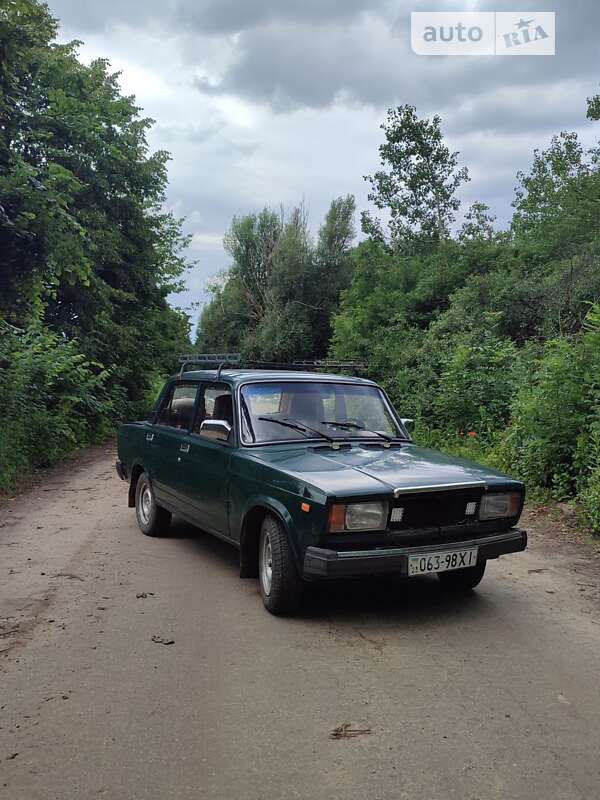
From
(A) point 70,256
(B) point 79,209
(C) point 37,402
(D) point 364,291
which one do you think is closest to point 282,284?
(D) point 364,291

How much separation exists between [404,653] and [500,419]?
359 inches

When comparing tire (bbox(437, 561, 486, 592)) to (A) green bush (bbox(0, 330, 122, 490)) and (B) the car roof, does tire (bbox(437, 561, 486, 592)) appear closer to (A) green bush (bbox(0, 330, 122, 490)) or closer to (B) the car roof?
(B) the car roof

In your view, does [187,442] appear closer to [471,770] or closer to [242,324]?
[471,770]

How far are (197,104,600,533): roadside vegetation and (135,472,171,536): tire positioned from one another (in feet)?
15.3

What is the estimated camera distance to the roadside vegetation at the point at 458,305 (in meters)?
9.32

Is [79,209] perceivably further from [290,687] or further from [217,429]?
[290,687]

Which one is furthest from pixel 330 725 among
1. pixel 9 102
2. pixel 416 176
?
pixel 416 176

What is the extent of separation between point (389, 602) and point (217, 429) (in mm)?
1997

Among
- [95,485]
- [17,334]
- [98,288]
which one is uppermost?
[98,288]

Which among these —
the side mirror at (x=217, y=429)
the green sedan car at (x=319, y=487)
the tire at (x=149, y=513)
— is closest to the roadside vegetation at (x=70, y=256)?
the tire at (x=149, y=513)

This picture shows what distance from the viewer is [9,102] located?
12.0 m

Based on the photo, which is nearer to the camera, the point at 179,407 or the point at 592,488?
the point at 179,407

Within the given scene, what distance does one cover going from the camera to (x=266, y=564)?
516 centimetres

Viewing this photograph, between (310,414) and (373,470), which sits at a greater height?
(310,414)
